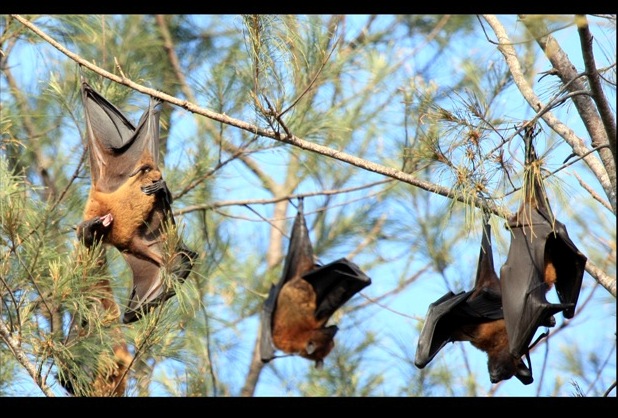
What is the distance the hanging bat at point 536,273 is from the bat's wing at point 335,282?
252cm

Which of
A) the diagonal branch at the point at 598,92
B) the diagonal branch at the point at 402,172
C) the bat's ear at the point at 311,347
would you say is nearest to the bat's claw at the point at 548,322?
the diagonal branch at the point at 402,172

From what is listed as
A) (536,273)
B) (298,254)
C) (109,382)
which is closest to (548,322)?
(536,273)

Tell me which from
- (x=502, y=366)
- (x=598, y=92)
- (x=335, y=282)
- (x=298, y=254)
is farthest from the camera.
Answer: (x=298, y=254)

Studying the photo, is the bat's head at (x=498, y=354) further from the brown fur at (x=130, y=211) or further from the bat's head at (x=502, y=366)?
the brown fur at (x=130, y=211)

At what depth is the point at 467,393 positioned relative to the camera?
8672mm

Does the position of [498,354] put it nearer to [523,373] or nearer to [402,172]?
[523,373]

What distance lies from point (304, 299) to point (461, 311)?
2.34 metres

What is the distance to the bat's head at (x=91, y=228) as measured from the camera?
201 inches

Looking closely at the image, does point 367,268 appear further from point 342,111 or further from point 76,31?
point 76,31

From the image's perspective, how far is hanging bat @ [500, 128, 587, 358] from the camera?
4594 millimetres

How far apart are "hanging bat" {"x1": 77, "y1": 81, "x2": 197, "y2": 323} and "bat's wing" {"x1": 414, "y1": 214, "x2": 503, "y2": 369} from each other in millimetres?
1335

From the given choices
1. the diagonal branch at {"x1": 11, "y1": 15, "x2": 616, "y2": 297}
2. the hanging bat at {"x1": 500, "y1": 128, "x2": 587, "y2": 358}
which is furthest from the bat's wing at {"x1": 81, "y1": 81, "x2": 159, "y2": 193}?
the hanging bat at {"x1": 500, "y1": 128, "x2": 587, "y2": 358}

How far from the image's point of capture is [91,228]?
16.9ft
